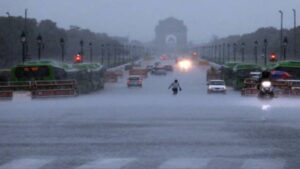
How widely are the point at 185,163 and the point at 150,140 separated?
182 inches

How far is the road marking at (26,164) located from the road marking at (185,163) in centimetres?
226

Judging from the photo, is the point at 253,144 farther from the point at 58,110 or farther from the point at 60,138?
the point at 58,110

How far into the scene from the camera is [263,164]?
15.0m

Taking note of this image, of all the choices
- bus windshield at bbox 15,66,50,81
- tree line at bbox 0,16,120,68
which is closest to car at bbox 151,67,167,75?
tree line at bbox 0,16,120,68

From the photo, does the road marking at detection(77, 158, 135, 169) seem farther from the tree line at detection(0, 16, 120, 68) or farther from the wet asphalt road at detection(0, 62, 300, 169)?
the tree line at detection(0, 16, 120, 68)

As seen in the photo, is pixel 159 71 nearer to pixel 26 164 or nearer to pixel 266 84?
pixel 266 84

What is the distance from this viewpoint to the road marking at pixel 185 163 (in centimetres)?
1456

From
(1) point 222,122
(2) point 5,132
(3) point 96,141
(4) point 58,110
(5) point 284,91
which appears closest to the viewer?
(3) point 96,141

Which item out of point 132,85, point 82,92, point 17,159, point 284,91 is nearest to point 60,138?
point 17,159

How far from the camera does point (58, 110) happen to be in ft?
109

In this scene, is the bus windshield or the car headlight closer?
the car headlight

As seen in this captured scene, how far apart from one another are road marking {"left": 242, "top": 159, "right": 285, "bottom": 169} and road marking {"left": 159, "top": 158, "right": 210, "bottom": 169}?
787 mm

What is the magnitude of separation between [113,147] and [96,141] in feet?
4.87

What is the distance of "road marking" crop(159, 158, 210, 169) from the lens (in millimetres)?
14562
